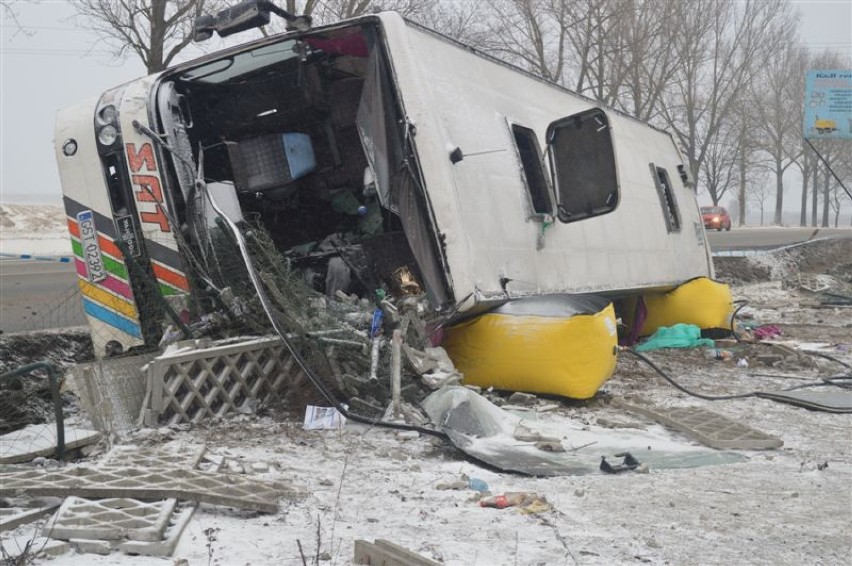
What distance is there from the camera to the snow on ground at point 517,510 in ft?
9.76

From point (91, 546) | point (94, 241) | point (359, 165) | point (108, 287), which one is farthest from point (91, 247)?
point (91, 546)

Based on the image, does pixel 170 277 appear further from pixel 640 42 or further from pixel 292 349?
pixel 640 42

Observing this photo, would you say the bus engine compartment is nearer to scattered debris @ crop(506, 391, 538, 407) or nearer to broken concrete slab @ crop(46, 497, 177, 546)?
scattered debris @ crop(506, 391, 538, 407)

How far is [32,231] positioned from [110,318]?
34.8 metres

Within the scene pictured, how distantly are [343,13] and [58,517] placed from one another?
15504 millimetres

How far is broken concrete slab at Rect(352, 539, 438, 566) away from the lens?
2.67 metres

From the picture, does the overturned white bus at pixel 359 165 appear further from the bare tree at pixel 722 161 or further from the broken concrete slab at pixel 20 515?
the bare tree at pixel 722 161

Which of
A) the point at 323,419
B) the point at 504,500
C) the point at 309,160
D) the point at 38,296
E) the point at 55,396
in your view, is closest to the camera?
the point at 504,500

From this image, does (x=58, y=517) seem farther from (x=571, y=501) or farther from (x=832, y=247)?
(x=832, y=247)

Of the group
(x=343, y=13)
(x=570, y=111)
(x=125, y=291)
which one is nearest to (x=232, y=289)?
(x=125, y=291)

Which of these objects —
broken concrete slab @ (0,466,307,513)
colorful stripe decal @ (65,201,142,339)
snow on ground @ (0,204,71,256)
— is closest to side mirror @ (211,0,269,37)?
colorful stripe decal @ (65,201,142,339)

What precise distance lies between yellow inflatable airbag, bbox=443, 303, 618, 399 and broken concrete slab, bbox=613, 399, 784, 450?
41cm

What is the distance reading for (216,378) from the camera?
15.9 feet

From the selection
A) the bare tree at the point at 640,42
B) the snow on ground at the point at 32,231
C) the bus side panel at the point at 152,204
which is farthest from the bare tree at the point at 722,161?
the bus side panel at the point at 152,204
